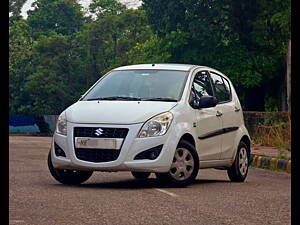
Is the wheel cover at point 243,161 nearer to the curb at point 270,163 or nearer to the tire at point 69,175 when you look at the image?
the tire at point 69,175

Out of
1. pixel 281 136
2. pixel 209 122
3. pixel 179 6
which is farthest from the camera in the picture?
pixel 179 6

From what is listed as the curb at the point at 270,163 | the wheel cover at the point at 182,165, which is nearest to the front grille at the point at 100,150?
the wheel cover at the point at 182,165

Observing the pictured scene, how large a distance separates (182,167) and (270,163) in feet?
23.1

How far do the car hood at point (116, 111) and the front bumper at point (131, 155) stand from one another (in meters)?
0.08

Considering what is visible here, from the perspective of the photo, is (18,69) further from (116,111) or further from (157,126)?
(157,126)

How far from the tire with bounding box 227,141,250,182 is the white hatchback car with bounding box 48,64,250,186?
0.7 inches

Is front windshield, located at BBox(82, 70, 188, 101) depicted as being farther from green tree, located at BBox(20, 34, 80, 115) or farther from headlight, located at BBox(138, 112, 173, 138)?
green tree, located at BBox(20, 34, 80, 115)

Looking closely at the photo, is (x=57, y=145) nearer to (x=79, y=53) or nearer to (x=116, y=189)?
(x=116, y=189)

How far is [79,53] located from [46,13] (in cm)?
1117

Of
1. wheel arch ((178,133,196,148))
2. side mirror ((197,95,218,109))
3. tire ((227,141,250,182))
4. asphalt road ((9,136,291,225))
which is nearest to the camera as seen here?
asphalt road ((9,136,291,225))

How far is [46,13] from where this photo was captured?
84500mm

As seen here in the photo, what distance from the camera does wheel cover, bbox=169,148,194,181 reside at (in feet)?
34.6

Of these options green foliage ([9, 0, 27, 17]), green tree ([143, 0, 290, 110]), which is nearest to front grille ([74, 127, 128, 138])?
green tree ([143, 0, 290, 110])
